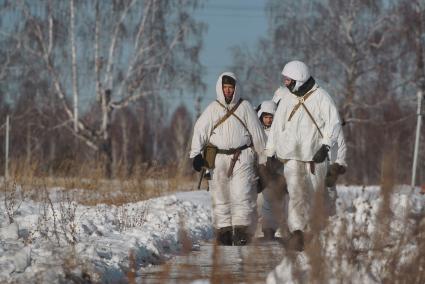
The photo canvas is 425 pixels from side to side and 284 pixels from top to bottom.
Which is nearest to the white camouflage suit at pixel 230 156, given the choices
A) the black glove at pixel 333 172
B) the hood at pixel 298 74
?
the hood at pixel 298 74

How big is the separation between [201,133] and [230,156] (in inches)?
16.7

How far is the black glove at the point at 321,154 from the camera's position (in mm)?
10672

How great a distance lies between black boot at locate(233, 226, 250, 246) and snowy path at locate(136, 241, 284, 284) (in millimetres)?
605

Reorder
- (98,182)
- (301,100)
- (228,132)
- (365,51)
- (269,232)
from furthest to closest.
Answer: (365,51)
(98,182)
(269,232)
(228,132)
(301,100)

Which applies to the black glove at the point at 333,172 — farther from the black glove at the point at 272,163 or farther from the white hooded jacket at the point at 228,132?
the white hooded jacket at the point at 228,132

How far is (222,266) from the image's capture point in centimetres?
720

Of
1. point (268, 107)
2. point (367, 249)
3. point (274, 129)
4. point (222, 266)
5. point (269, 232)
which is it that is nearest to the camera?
point (367, 249)

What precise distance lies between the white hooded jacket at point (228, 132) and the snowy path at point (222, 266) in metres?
1.37

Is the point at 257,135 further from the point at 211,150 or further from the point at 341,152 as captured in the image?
the point at 341,152

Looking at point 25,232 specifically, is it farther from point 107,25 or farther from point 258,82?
point 258,82

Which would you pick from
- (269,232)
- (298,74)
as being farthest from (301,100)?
(269,232)

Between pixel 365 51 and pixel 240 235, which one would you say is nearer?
pixel 240 235

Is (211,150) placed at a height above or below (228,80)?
below

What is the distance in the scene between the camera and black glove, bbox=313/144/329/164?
10672 mm
